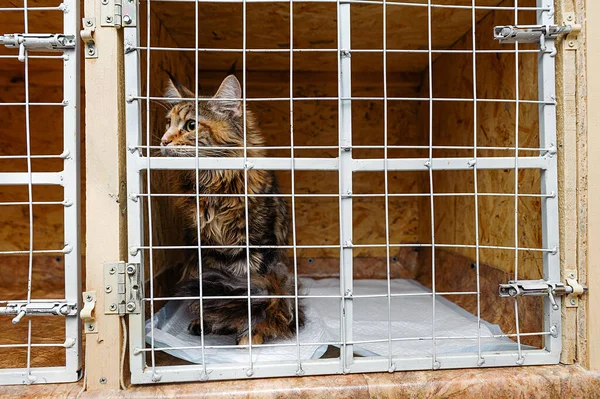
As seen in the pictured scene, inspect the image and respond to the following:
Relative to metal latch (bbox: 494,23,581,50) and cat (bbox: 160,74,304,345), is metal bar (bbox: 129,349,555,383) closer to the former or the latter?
cat (bbox: 160,74,304,345)

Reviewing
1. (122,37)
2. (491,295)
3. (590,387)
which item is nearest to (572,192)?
(590,387)

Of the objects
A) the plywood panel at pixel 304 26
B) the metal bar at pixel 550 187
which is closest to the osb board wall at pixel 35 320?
the plywood panel at pixel 304 26

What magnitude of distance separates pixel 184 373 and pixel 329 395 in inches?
18.6

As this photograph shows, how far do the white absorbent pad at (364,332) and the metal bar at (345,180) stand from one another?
3.1 inches

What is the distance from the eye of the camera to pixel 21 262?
108 inches

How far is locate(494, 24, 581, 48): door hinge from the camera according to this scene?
1.44 meters

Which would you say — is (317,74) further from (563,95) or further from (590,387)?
(590,387)

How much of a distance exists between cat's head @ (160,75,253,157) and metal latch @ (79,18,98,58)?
493mm

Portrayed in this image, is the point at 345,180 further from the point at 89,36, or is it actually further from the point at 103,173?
the point at 89,36

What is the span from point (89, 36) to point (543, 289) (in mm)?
1719

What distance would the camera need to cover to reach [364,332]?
1.89 meters

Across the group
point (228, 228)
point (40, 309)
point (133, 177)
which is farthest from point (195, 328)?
point (133, 177)

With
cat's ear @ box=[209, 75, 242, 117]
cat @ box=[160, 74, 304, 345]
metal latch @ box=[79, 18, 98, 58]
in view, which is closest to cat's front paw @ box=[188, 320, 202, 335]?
cat @ box=[160, 74, 304, 345]

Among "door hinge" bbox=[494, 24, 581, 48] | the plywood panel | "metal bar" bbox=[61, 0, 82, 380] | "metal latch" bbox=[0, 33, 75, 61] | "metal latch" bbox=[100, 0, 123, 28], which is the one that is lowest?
"metal bar" bbox=[61, 0, 82, 380]
